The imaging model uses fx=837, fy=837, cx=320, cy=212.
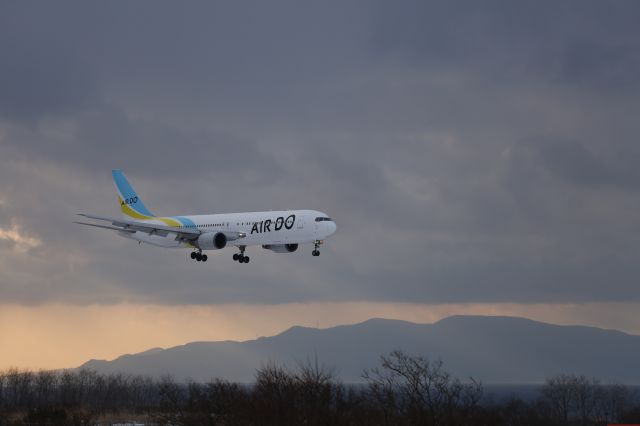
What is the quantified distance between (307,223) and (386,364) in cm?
4809

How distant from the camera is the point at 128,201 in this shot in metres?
118

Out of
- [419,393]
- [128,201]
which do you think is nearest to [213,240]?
[128,201]

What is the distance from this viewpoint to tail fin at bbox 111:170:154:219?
378ft

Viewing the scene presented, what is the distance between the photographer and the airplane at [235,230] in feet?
276

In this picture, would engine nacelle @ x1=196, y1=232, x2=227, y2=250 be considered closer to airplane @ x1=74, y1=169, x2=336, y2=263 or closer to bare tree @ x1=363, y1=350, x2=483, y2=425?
airplane @ x1=74, y1=169, x2=336, y2=263

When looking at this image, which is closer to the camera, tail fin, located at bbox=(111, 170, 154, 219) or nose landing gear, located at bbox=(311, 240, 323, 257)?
nose landing gear, located at bbox=(311, 240, 323, 257)

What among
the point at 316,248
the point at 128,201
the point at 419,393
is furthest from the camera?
the point at 128,201

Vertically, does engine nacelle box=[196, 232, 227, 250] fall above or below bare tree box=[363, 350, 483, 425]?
above

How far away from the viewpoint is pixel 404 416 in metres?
34.2

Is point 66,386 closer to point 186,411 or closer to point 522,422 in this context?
point 522,422

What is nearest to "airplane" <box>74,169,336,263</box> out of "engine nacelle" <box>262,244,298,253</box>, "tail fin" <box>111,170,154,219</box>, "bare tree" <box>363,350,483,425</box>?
"engine nacelle" <box>262,244,298,253</box>

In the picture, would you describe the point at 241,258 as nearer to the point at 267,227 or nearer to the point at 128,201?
the point at 267,227

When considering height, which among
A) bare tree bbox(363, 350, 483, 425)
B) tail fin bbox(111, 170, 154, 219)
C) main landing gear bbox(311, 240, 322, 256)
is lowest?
bare tree bbox(363, 350, 483, 425)

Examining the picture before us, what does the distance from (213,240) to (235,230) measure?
290cm
